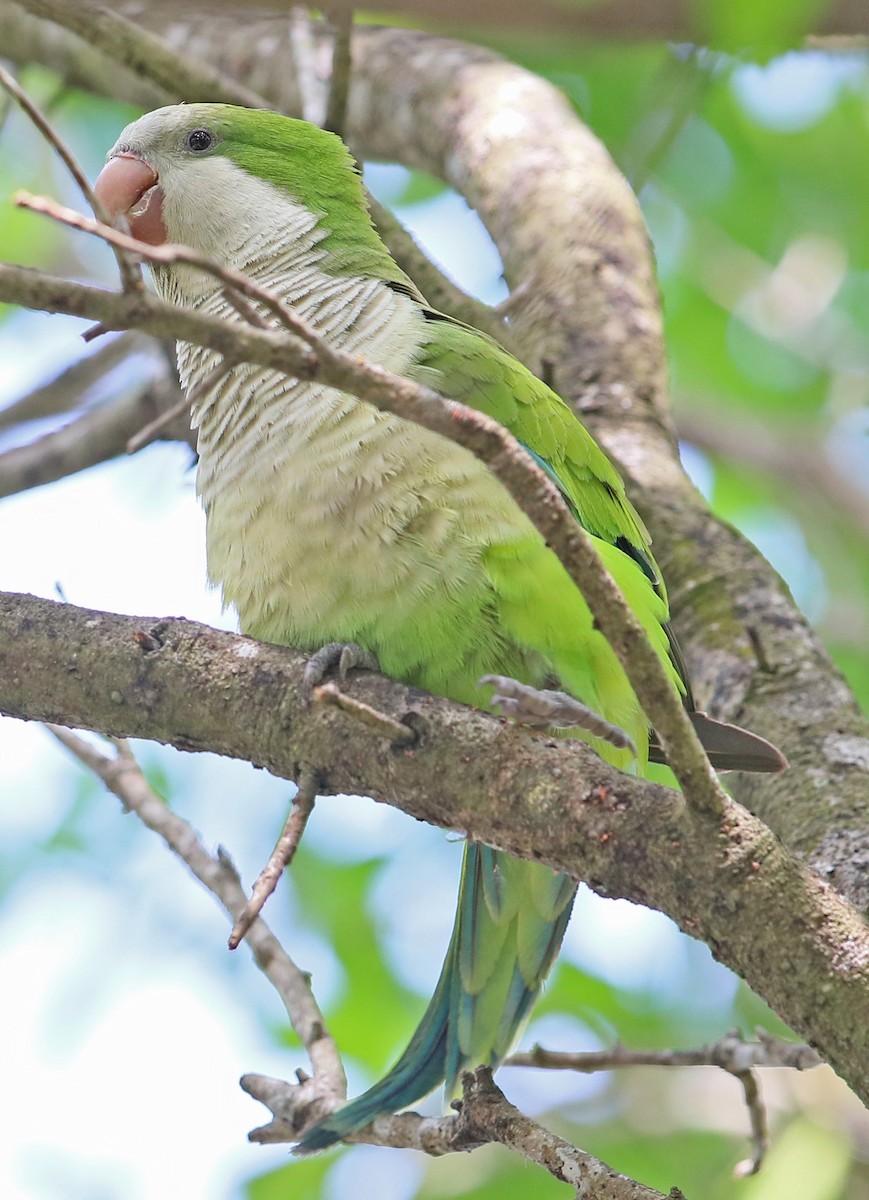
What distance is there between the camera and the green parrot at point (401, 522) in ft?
7.73

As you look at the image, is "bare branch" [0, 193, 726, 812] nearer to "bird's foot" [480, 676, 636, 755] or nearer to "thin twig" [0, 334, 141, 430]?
"bird's foot" [480, 676, 636, 755]

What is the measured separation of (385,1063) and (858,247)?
3.96 meters


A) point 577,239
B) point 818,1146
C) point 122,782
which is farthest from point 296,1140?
point 577,239

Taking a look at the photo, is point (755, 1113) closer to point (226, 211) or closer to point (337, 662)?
point (337, 662)

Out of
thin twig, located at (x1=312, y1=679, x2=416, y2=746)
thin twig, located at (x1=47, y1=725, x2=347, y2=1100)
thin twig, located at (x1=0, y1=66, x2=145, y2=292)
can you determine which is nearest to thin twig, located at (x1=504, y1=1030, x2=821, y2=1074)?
thin twig, located at (x1=47, y1=725, x2=347, y2=1100)

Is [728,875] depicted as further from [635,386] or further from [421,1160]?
[421,1160]

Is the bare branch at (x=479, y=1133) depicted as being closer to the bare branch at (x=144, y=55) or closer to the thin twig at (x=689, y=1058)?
the thin twig at (x=689, y=1058)

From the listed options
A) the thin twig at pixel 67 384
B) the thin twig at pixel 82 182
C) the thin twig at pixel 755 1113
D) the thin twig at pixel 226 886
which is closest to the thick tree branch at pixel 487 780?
the thin twig at pixel 226 886

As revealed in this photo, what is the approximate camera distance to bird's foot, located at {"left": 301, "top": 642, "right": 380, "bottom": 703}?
87.5 inches

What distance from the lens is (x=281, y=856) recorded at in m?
1.84

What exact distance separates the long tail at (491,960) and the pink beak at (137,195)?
1.75m

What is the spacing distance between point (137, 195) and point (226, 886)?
1780 millimetres

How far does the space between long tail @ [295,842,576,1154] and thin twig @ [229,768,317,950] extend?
655 mm

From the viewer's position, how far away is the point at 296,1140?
7.41ft
